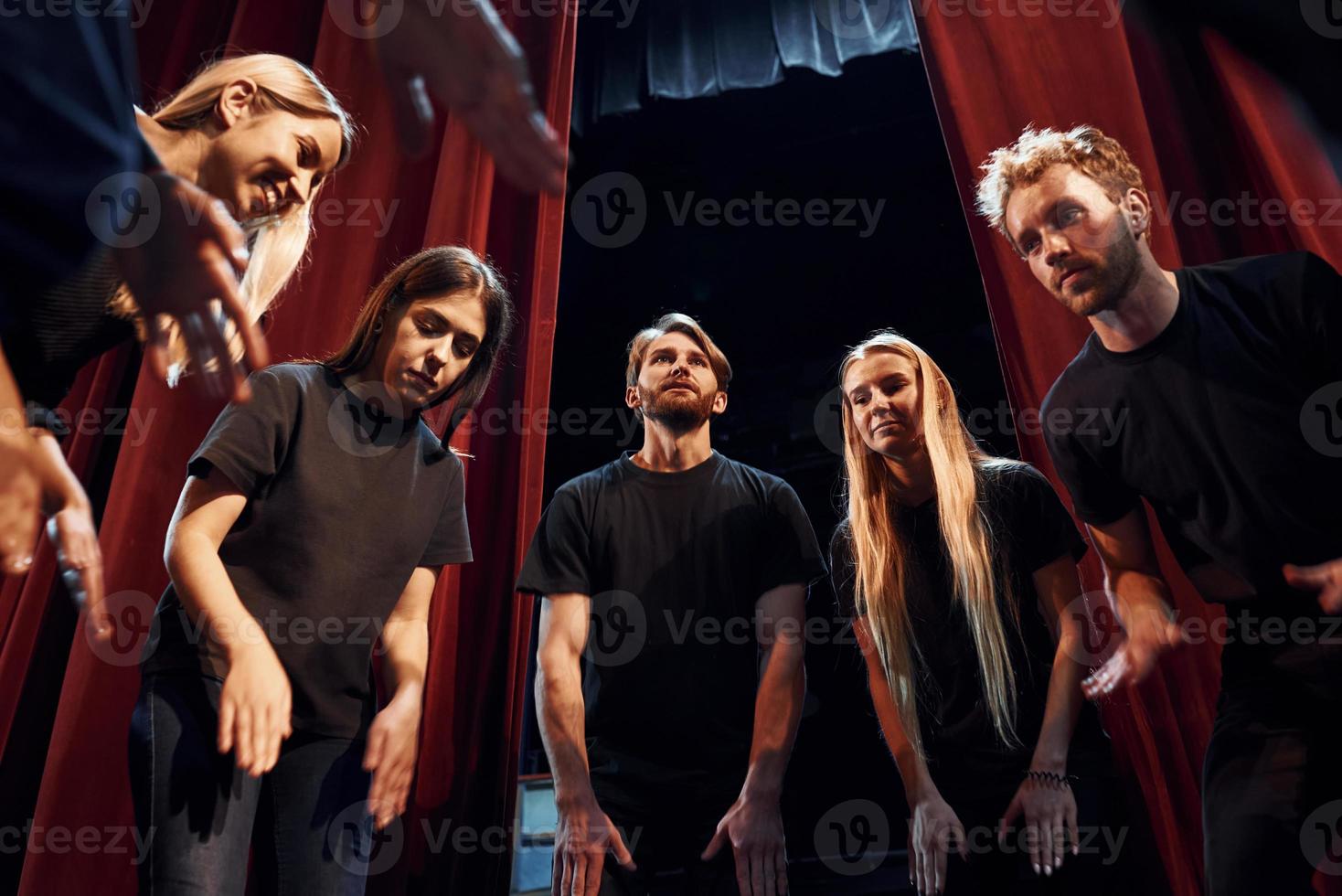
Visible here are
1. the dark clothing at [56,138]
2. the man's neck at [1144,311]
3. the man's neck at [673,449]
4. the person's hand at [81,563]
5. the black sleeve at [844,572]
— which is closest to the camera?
the dark clothing at [56,138]

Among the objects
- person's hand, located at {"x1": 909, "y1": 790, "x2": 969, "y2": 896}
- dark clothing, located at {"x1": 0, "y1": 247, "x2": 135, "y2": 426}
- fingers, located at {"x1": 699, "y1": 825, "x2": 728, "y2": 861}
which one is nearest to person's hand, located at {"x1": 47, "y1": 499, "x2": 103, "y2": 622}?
dark clothing, located at {"x1": 0, "y1": 247, "x2": 135, "y2": 426}

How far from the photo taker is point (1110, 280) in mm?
1542

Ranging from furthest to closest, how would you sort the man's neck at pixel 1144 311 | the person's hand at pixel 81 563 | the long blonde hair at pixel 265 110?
the man's neck at pixel 1144 311
the long blonde hair at pixel 265 110
the person's hand at pixel 81 563

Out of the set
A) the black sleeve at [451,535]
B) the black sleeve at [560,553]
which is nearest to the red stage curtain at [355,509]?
the black sleeve at [560,553]

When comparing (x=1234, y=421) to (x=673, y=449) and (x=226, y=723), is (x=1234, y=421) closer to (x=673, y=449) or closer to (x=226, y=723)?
(x=673, y=449)

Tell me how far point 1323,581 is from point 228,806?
4.86 ft

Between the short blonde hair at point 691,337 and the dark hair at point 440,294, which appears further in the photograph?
the short blonde hair at point 691,337

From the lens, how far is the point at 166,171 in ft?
2.50

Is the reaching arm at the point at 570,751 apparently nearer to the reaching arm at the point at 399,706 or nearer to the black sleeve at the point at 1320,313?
the reaching arm at the point at 399,706

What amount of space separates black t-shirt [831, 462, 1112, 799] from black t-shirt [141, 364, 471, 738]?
95 cm

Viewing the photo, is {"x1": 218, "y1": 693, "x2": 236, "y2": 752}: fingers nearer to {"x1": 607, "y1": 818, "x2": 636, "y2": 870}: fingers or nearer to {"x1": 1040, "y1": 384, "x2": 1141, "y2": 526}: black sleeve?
{"x1": 607, "y1": 818, "x2": 636, "y2": 870}: fingers

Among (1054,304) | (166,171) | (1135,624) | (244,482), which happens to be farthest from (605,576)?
(166,171)

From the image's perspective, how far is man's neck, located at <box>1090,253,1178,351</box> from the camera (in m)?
1.53

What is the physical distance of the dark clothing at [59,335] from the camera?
85cm
